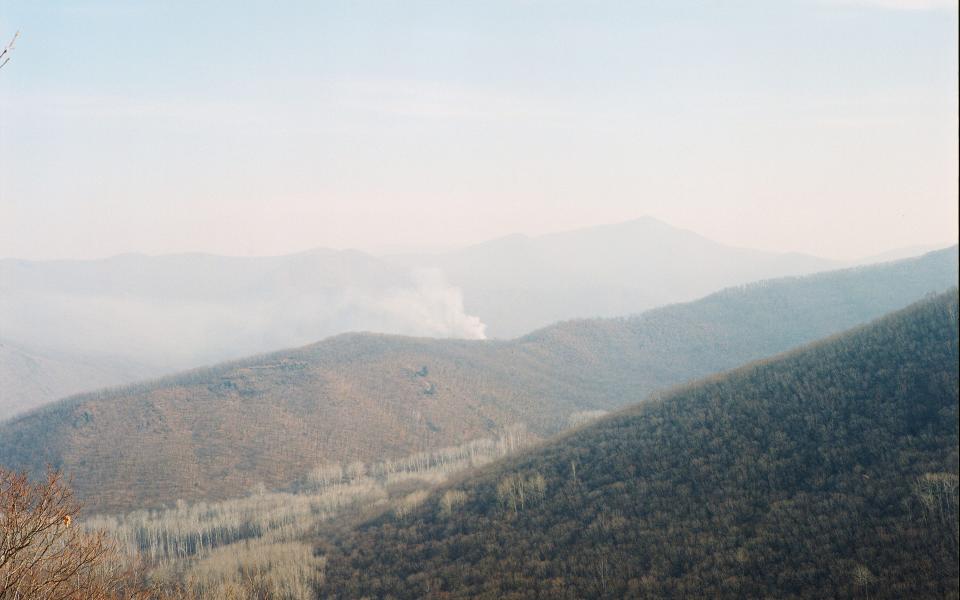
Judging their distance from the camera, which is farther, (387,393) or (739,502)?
(387,393)

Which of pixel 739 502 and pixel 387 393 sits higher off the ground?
pixel 739 502

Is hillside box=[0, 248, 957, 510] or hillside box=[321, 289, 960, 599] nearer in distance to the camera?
hillside box=[321, 289, 960, 599]

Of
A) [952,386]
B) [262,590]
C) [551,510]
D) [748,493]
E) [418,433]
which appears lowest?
[418,433]

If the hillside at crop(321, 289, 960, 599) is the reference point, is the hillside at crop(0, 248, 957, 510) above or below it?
below

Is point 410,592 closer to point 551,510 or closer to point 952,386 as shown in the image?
point 551,510

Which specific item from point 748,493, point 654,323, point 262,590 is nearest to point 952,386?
point 748,493
